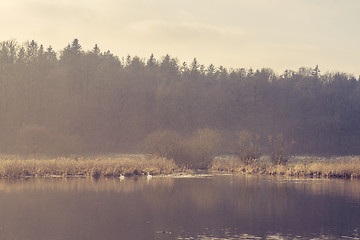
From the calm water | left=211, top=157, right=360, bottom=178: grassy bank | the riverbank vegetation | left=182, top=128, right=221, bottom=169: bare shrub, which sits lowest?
the calm water

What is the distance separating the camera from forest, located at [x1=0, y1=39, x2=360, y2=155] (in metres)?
90.9

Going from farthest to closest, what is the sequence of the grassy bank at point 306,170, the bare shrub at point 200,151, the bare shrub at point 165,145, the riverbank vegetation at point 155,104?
the riverbank vegetation at point 155,104 < the bare shrub at point 200,151 < the bare shrub at point 165,145 < the grassy bank at point 306,170

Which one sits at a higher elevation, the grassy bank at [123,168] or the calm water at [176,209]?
the grassy bank at [123,168]

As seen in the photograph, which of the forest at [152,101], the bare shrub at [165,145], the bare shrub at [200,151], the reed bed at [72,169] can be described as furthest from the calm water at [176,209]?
the forest at [152,101]

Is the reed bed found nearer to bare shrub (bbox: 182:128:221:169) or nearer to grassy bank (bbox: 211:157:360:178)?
bare shrub (bbox: 182:128:221:169)

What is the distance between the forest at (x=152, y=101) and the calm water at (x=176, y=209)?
139 feet

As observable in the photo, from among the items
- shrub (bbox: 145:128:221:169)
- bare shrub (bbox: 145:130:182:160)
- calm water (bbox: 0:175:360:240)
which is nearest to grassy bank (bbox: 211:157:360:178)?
shrub (bbox: 145:128:221:169)

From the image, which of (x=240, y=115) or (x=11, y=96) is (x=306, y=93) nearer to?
(x=240, y=115)

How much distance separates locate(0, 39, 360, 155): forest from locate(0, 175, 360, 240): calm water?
139 feet

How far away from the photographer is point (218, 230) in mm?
19219

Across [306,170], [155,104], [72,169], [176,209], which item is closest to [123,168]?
[72,169]

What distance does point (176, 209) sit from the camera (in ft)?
78.7

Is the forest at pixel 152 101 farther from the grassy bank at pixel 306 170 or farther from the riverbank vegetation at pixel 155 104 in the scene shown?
the grassy bank at pixel 306 170

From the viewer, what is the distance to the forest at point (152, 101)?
9094 centimetres
